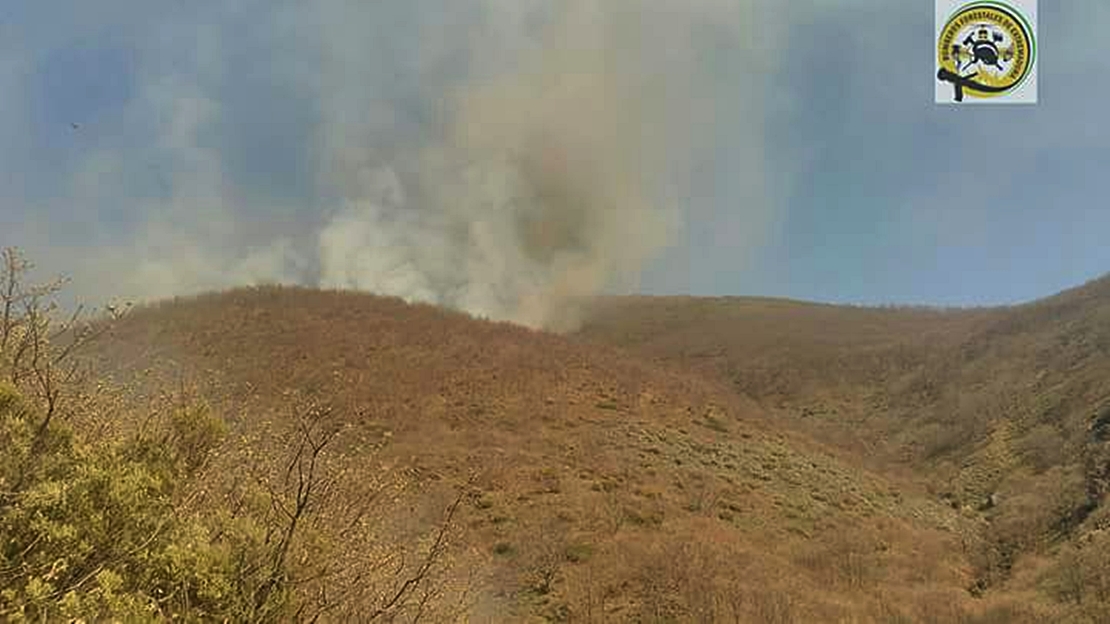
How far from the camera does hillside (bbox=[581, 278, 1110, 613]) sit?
744 inches

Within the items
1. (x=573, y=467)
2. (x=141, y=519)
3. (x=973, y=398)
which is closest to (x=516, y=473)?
(x=573, y=467)

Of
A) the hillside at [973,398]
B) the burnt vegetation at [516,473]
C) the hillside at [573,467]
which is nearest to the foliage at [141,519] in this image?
the burnt vegetation at [516,473]

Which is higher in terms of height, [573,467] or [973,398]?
[973,398]

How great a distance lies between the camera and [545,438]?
937 inches

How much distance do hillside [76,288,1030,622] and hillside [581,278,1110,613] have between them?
5.50ft

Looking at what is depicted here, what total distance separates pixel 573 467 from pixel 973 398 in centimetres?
2068

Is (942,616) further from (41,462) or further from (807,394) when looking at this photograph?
(807,394)

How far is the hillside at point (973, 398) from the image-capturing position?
18.9 m

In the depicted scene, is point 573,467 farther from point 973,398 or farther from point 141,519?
point 973,398

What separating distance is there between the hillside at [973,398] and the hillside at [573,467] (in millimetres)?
1675

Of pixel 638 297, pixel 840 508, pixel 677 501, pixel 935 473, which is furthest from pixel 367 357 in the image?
pixel 638 297

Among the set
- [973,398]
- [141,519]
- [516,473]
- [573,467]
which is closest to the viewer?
[141,519]

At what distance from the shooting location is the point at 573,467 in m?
21.8

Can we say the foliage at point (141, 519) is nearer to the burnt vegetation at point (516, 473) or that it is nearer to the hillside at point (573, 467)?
the burnt vegetation at point (516, 473)
